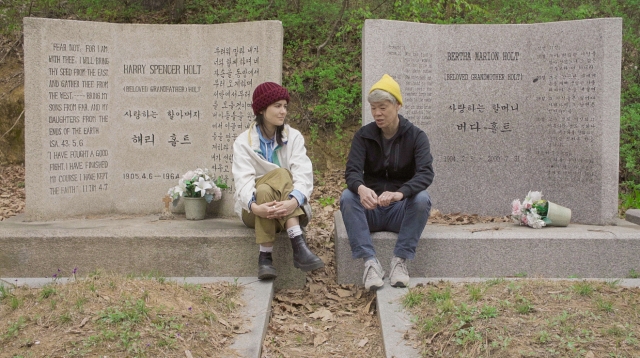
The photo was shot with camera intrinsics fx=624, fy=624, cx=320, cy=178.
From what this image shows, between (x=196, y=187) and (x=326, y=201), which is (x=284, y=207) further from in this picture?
(x=326, y=201)

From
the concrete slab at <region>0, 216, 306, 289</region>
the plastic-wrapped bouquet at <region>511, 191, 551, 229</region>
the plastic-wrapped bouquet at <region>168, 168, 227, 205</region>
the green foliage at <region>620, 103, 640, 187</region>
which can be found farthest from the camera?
the green foliage at <region>620, 103, 640, 187</region>

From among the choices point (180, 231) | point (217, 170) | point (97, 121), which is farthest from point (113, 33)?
point (180, 231)

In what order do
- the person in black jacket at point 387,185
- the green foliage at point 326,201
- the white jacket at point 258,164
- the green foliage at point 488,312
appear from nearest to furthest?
the green foliage at point 488,312 → the person in black jacket at point 387,185 → the white jacket at point 258,164 → the green foliage at point 326,201

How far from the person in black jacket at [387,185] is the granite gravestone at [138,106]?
4.28 ft

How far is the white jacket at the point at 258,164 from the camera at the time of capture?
460 cm

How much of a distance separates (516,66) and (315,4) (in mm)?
5612

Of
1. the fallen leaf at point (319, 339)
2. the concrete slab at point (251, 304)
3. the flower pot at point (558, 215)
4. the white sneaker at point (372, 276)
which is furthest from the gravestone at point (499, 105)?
the fallen leaf at point (319, 339)

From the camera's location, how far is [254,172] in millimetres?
4660

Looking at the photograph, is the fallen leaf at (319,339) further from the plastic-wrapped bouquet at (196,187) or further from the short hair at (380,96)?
the plastic-wrapped bouquet at (196,187)

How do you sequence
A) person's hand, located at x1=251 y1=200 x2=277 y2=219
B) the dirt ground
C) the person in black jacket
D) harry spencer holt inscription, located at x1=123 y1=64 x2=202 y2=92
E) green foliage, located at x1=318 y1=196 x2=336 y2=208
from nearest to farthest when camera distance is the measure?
the dirt ground, person's hand, located at x1=251 y1=200 x2=277 y2=219, the person in black jacket, harry spencer holt inscription, located at x1=123 y1=64 x2=202 y2=92, green foliage, located at x1=318 y1=196 x2=336 y2=208

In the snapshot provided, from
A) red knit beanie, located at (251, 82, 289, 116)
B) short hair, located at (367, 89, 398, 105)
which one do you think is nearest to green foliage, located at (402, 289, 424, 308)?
short hair, located at (367, 89, 398, 105)

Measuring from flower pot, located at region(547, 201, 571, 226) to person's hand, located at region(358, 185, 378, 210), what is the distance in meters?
1.80

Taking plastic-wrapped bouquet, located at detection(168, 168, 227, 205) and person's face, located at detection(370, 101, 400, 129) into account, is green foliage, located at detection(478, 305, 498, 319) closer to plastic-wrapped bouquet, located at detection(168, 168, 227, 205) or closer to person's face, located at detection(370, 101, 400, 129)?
person's face, located at detection(370, 101, 400, 129)

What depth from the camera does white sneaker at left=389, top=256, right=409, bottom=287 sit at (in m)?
4.38
